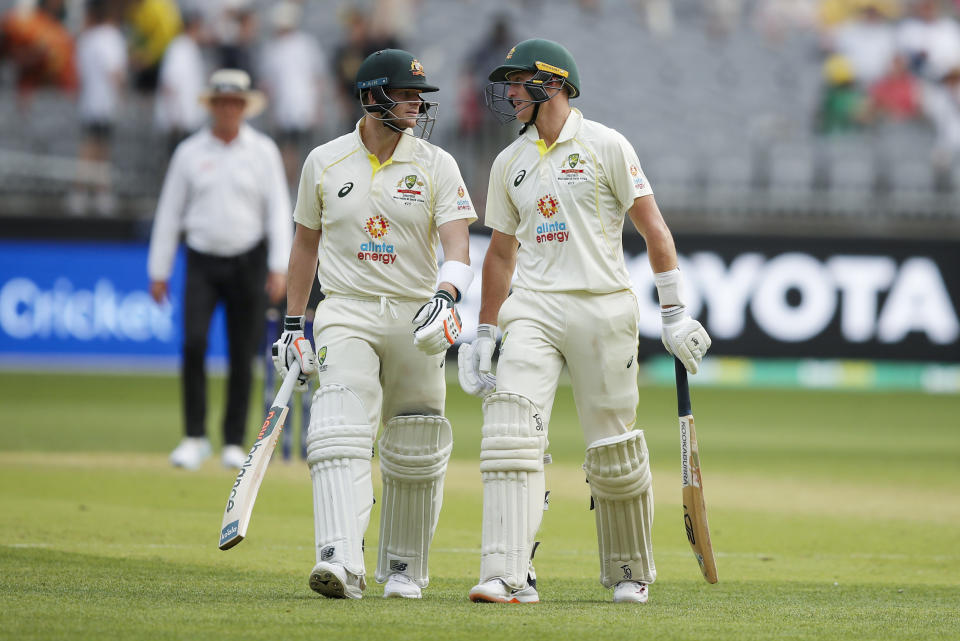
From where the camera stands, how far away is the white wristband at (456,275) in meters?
5.53

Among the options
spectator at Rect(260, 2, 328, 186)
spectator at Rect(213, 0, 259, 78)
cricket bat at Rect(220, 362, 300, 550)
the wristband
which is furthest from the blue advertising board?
cricket bat at Rect(220, 362, 300, 550)

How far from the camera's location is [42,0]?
60.0 feet

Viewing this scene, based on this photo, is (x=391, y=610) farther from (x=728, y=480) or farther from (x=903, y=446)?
(x=903, y=446)

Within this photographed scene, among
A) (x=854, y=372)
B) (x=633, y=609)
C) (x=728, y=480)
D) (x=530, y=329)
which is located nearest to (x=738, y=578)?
(x=633, y=609)

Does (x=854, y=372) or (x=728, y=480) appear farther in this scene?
(x=854, y=372)

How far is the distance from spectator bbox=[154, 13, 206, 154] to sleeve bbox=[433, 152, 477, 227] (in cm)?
1115

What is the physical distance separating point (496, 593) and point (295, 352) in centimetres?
128

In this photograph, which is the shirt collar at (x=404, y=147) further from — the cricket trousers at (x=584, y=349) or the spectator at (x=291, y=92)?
the spectator at (x=291, y=92)

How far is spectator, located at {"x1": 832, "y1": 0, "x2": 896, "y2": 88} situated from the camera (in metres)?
19.4

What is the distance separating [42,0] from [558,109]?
14.3 meters

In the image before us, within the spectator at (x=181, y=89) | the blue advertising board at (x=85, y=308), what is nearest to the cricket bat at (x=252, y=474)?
the blue advertising board at (x=85, y=308)

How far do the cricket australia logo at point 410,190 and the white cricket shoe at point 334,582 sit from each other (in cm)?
143

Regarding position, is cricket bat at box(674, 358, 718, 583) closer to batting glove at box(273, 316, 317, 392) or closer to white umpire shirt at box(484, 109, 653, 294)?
white umpire shirt at box(484, 109, 653, 294)

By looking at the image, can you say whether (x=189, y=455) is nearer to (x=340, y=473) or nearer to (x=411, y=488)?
(x=411, y=488)
